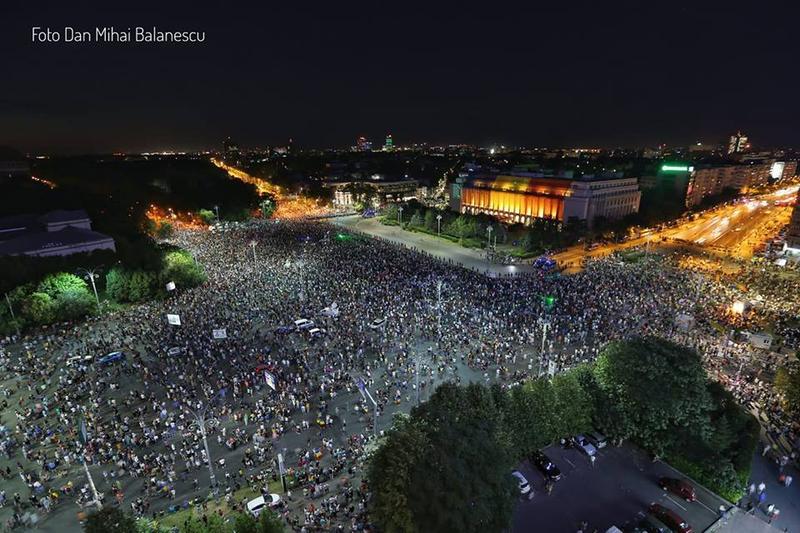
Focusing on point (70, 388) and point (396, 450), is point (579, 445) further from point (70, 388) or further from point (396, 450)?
point (70, 388)

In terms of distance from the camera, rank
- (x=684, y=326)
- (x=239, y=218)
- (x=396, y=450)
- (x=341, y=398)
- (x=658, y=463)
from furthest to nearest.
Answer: (x=239, y=218) → (x=684, y=326) → (x=341, y=398) → (x=658, y=463) → (x=396, y=450)

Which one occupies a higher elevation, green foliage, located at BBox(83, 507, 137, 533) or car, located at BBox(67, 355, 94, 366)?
green foliage, located at BBox(83, 507, 137, 533)

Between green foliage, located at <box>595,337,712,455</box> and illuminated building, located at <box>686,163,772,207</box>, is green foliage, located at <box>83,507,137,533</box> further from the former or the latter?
illuminated building, located at <box>686,163,772,207</box>

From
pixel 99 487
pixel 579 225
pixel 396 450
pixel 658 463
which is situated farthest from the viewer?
pixel 579 225

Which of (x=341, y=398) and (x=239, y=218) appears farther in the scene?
(x=239, y=218)

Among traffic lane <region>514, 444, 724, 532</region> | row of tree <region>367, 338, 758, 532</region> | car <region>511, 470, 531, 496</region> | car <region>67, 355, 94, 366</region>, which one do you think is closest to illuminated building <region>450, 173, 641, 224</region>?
row of tree <region>367, 338, 758, 532</region>

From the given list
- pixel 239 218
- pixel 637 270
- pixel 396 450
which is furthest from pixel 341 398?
pixel 239 218
